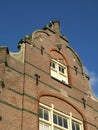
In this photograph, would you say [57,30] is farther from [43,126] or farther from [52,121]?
[43,126]

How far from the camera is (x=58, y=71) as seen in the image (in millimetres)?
17406

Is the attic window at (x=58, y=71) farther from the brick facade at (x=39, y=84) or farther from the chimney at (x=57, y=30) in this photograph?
the chimney at (x=57, y=30)

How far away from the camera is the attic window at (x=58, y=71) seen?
56.1 feet

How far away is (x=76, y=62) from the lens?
63.9 ft

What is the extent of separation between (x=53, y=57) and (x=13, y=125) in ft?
20.4

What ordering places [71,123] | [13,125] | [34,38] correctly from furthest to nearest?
1. [34,38]
2. [71,123]
3. [13,125]

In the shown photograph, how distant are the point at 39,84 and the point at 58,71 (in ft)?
8.38

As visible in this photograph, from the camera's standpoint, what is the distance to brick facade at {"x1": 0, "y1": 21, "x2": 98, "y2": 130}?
43.0 ft

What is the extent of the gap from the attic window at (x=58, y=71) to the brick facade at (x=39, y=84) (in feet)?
0.86

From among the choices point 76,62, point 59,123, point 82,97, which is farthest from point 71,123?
point 76,62

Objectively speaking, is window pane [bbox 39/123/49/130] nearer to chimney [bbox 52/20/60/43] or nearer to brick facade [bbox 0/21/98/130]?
brick facade [bbox 0/21/98/130]

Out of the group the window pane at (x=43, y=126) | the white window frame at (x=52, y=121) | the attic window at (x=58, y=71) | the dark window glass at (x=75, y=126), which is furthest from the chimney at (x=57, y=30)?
the window pane at (x=43, y=126)

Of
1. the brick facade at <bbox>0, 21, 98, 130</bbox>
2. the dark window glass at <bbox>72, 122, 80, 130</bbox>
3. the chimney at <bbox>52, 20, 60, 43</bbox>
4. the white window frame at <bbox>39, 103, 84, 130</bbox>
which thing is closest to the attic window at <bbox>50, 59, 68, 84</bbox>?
the brick facade at <bbox>0, 21, 98, 130</bbox>

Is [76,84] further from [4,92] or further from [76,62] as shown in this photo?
[4,92]
